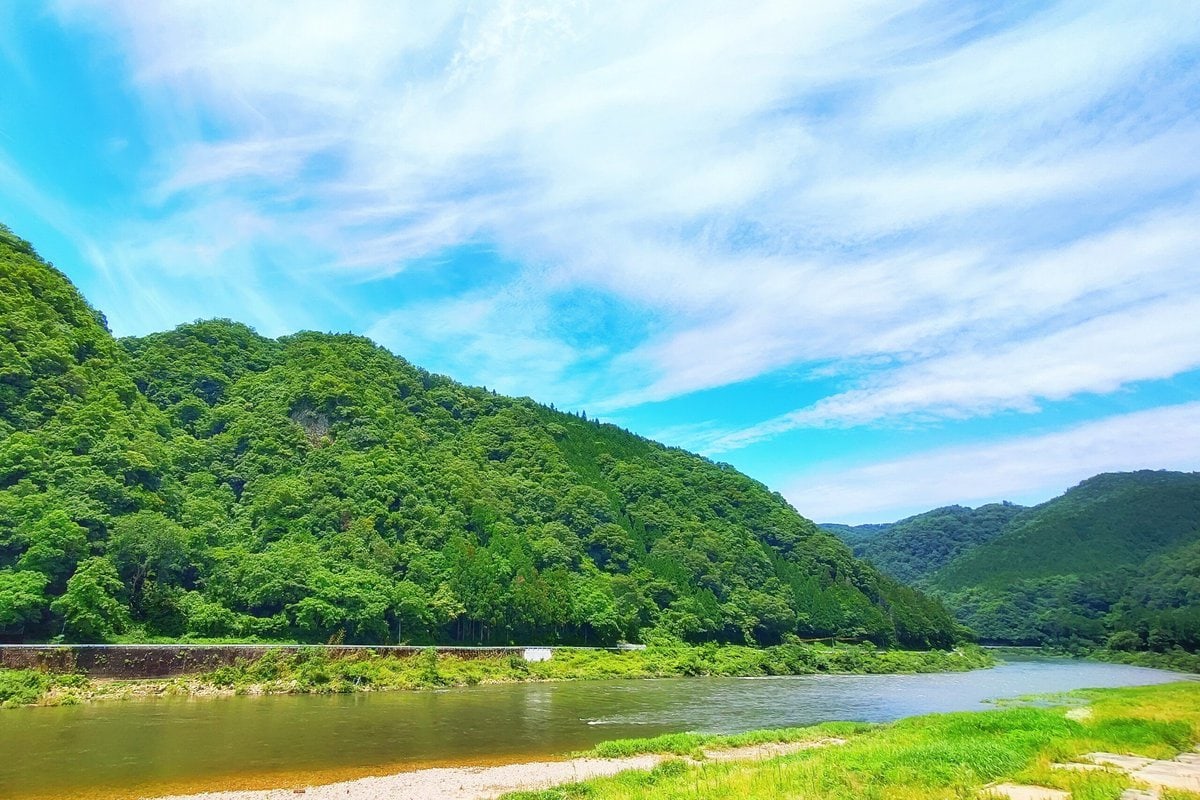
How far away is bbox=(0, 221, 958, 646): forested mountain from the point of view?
55.5m

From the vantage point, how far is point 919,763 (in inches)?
760

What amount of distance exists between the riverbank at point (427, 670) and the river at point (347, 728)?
2476mm

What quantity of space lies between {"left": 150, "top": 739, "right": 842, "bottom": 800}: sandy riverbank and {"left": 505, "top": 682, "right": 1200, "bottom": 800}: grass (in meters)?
1.53

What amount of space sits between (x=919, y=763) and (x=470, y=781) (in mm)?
14295

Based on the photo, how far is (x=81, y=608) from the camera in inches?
1795

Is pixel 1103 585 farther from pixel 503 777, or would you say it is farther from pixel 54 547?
pixel 54 547

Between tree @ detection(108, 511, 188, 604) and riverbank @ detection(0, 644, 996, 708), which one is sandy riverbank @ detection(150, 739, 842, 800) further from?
tree @ detection(108, 511, 188, 604)

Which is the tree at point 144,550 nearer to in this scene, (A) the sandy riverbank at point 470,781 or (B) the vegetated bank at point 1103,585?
(A) the sandy riverbank at point 470,781

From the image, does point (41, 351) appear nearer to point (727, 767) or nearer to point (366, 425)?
point (366, 425)

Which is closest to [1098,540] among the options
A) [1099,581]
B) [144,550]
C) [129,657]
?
[1099,581]

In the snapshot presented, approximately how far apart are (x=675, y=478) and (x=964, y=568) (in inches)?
4355

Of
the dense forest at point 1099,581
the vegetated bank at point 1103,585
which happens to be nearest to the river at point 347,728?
the vegetated bank at point 1103,585

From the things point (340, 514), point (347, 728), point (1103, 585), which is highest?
point (340, 514)

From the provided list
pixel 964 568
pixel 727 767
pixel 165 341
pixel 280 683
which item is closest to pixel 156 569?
pixel 280 683
